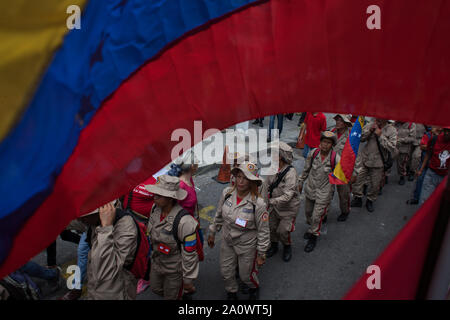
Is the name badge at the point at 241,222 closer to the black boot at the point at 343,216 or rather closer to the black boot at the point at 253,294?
the black boot at the point at 253,294

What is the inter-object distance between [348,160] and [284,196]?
43.4 inches

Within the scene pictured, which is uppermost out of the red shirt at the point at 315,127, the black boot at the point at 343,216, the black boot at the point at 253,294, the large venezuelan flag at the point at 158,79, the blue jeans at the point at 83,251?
the large venezuelan flag at the point at 158,79

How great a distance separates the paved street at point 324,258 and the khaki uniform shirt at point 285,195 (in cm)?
87

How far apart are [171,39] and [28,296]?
2.80 m

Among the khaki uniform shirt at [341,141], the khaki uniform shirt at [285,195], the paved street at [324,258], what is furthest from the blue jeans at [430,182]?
the khaki uniform shirt at [285,195]

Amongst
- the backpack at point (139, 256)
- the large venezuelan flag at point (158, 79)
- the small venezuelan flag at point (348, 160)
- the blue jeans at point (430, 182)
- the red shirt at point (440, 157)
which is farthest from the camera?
the blue jeans at point (430, 182)

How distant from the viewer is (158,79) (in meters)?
1.92

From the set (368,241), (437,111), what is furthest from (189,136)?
(368,241)

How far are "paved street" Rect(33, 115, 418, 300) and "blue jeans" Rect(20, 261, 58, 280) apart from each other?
0.27m

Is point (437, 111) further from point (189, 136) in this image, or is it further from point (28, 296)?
point (28, 296)

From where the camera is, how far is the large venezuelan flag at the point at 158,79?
5.01ft

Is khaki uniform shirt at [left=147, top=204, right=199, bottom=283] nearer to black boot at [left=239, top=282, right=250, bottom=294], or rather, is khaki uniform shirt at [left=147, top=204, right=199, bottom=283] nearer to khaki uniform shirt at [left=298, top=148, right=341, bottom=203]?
black boot at [left=239, top=282, right=250, bottom=294]

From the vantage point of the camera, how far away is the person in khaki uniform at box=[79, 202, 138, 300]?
271cm

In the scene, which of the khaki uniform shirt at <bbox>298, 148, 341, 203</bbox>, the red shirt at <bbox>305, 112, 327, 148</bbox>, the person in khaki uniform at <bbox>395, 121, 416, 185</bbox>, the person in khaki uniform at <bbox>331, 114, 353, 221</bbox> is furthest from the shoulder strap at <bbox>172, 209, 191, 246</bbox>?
the person in khaki uniform at <bbox>395, 121, 416, 185</bbox>
